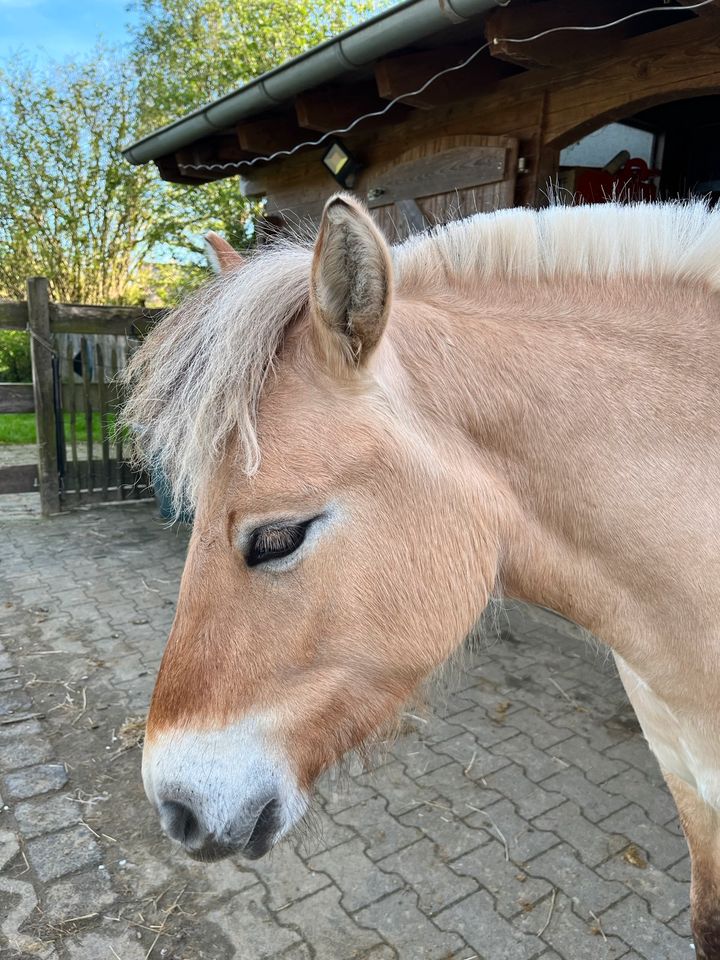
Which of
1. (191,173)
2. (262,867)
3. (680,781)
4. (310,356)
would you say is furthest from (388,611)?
(191,173)

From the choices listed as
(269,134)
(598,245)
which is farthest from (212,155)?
(598,245)

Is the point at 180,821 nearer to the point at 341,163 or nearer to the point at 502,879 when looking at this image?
the point at 502,879

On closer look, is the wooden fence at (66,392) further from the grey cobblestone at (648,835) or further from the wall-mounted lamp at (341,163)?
the grey cobblestone at (648,835)

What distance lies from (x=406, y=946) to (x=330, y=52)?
4.64 m

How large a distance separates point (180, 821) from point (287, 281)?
1.17 meters

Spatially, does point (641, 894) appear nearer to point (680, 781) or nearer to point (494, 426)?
point (680, 781)

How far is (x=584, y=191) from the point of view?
509 centimetres

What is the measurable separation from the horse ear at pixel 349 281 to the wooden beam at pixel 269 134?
203 inches

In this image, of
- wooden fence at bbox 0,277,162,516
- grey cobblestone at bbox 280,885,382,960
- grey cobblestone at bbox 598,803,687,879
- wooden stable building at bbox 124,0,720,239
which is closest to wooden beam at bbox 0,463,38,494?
wooden fence at bbox 0,277,162,516

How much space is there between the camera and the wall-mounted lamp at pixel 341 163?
5.30 meters

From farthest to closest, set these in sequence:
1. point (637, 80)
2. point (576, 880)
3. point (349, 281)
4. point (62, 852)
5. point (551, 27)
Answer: point (637, 80) → point (551, 27) → point (62, 852) → point (576, 880) → point (349, 281)

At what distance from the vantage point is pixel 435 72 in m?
4.05

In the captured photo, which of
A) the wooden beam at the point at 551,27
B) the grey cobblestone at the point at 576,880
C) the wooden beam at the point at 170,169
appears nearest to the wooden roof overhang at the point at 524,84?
the wooden beam at the point at 551,27

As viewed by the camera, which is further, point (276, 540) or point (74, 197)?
point (74, 197)
